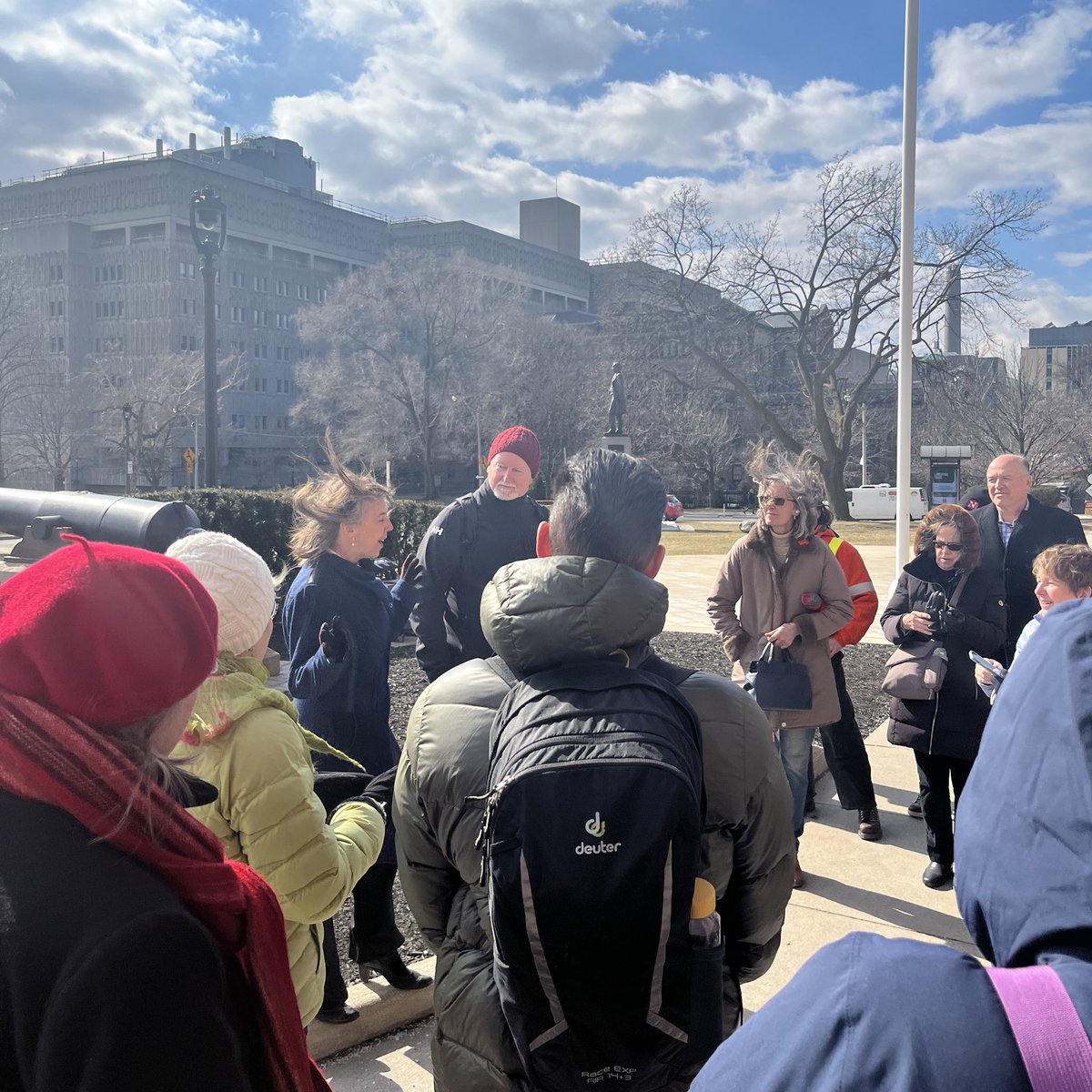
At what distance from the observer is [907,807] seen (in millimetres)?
5746

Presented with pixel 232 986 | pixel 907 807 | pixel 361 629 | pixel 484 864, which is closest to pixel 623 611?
pixel 484 864

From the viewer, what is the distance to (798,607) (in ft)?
15.7

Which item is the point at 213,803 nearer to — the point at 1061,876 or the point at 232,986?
the point at 232,986

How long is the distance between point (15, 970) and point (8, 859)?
13 cm

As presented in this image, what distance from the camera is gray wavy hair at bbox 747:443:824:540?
4.76 meters

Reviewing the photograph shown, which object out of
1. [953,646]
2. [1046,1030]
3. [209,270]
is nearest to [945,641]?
[953,646]

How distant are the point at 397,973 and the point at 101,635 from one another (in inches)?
105

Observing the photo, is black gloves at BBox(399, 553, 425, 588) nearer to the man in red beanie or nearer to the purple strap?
the man in red beanie

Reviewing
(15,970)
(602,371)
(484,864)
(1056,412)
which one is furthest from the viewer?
(602,371)

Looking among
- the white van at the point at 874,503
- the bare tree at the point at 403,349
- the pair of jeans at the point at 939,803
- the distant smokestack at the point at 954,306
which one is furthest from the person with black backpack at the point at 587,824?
the bare tree at the point at 403,349

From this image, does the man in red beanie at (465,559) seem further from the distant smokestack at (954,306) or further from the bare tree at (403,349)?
the bare tree at (403,349)

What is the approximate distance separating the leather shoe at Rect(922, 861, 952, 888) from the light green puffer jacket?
329 centimetres

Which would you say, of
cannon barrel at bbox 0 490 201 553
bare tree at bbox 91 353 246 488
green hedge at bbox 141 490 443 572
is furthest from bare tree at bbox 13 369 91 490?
cannon barrel at bbox 0 490 201 553

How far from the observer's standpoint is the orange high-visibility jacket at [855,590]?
17.3ft
